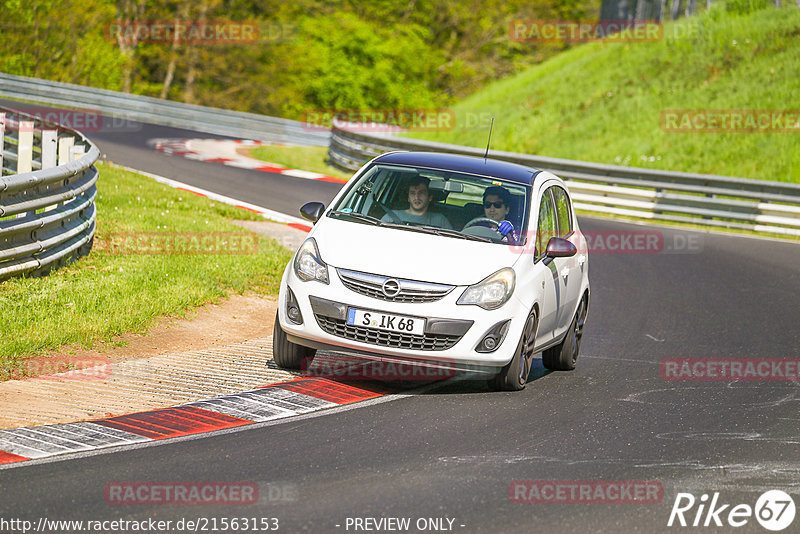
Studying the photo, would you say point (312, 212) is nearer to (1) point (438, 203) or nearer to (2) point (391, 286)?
(1) point (438, 203)

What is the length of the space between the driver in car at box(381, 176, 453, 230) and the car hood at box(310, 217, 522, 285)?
30 cm

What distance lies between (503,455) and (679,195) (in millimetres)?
17333

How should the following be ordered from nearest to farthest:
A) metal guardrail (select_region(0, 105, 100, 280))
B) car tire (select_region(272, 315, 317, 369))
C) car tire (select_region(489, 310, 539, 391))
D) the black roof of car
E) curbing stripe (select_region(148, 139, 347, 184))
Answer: car tire (select_region(489, 310, 539, 391))
car tire (select_region(272, 315, 317, 369))
the black roof of car
metal guardrail (select_region(0, 105, 100, 280))
curbing stripe (select_region(148, 139, 347, 184))

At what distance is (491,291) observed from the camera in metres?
7.88

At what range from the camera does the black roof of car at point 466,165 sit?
29.7ft

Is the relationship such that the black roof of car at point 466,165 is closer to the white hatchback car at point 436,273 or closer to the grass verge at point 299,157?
the white hatchback car at point 436,273

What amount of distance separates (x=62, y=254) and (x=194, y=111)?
2578cm

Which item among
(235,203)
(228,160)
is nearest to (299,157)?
(228,160)

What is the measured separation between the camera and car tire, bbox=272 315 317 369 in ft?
27.4

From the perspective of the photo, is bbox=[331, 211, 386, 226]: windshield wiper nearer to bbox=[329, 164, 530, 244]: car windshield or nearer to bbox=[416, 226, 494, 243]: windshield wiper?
bbox=[329, 164, 530, 244]: car windshield

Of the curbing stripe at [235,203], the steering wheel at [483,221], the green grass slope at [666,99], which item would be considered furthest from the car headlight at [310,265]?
the green grass slope at [666,99]

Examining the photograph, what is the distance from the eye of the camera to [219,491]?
5.54 metres

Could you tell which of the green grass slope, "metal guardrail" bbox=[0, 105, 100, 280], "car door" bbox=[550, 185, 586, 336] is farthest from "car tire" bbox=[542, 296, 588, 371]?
the green grass slope

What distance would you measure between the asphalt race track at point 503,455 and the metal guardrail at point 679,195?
37.4ft
